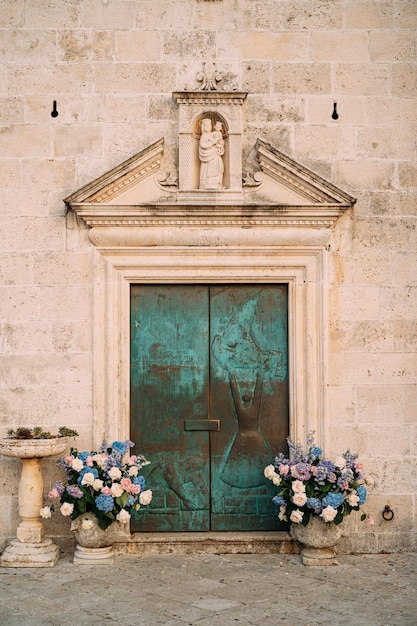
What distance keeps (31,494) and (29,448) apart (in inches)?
17.0

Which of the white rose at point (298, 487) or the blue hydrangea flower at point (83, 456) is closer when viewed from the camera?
the white rose at point (298, 487)

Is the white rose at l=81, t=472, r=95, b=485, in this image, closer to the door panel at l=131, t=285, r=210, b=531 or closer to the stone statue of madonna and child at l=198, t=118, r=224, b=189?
the door panel at l=131, t=285, r=210, b=531

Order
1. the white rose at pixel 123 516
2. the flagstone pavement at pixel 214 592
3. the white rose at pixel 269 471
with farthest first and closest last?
the white rose at pixel 269 471 < the white rose at pixel 123 516 < the flagstone pavement at pixel 214 592

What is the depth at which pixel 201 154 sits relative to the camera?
6.84m

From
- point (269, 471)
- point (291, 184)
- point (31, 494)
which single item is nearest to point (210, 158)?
point (291, 184)

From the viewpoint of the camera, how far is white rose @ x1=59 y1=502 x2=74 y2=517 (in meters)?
6.25

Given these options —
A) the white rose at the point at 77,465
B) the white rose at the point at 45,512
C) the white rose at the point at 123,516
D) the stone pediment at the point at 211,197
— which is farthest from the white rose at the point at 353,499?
the white rose at the point at 45,512

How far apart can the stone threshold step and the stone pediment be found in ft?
8.45

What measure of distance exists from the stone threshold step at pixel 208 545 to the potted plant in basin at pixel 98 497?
0.27 metres

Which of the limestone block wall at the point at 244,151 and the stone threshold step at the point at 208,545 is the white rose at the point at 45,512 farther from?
the stone threshold step at the point at 208,545

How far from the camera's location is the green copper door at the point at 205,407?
22.6 feet

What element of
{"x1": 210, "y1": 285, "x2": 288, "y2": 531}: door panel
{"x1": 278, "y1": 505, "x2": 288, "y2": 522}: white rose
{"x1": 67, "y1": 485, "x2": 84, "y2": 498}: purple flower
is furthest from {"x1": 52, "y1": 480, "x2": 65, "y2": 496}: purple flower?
{"x1": 278, "y1": 505, "x2": 288, "y2": 522}: white rose

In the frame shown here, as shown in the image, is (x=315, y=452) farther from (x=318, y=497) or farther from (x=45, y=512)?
(x=45, y=512)

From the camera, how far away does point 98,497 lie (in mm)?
6242
